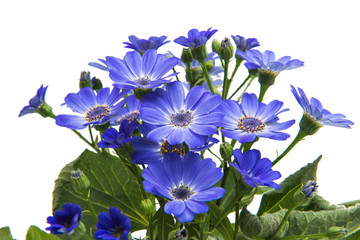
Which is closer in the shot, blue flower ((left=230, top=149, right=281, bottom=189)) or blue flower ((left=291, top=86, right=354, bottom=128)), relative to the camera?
blue flower ((left=230, top=149, right=281, bottom=189))

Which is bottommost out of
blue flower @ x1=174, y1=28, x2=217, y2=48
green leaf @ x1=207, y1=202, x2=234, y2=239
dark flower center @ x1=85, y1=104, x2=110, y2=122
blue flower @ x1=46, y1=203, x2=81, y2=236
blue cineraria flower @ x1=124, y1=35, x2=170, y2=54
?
green leaf @ x1=207, y1=202, x2=234, y2=239

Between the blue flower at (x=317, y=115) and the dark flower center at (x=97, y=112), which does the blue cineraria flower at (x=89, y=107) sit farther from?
the blue flower at (x=317, y=115)

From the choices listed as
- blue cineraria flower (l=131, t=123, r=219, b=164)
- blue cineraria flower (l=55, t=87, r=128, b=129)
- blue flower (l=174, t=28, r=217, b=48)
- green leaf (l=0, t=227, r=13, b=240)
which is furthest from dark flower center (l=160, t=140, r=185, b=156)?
green leaf (l=0, t=227, r=13, b=240)

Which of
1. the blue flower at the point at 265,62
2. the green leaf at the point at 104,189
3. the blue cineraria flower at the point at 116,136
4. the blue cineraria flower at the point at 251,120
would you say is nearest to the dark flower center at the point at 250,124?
the blue cineraria flower at the point at 251,120

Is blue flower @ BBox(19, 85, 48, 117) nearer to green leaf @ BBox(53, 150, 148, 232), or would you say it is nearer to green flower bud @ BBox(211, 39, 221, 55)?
green leaf @ BBox(53, 150, 148, 232)

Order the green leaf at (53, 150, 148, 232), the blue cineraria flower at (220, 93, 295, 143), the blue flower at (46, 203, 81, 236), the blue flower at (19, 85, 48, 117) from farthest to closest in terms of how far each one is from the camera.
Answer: the green leaf at (53, 150, 148, 232) → the blue flower at (19, 85, 48, 117) → the blue cineraria flower at (220, 93, 295, 143) → the blue flower at (46, 203, 81, 236)

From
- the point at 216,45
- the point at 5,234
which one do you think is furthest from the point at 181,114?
the point at 5,234

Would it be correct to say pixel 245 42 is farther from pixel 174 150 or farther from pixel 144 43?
pixel 174 150

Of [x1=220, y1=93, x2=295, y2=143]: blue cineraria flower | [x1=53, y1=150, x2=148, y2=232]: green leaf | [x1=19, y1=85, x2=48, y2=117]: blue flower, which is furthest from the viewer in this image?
[x1=53, y1=150, x2=148, y2=232]: green leaf
